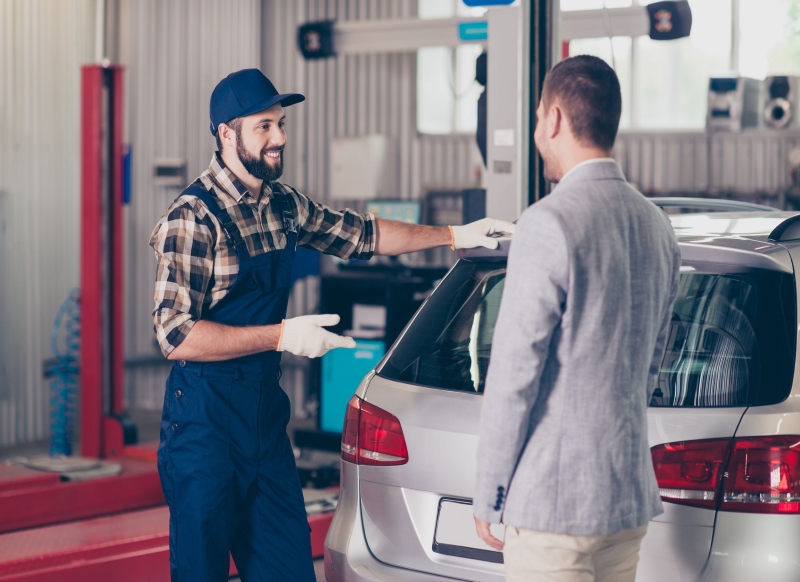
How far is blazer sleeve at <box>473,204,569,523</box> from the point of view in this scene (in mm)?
1865

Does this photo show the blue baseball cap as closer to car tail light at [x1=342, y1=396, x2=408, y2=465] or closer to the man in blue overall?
the man in blue overall


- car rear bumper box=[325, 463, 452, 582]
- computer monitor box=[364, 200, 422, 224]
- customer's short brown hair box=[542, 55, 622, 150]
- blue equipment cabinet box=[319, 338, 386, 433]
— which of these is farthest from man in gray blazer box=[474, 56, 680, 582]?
computer monitor box=[364, 200, 422, 224]

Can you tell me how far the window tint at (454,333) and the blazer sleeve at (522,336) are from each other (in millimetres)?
696

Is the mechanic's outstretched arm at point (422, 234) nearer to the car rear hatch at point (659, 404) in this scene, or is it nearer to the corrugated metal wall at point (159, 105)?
the car rear hatch at point (659, 404)

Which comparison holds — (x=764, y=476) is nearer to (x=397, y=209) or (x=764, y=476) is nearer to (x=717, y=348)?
(x=717, y=348)

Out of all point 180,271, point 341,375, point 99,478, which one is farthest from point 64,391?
point 180,271

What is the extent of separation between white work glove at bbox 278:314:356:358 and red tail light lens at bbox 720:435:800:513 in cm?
108

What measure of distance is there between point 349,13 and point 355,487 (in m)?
8.01

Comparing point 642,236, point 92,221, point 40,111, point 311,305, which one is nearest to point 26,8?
point 40,111

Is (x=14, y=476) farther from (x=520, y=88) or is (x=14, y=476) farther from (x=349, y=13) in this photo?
(x=349, y=13)

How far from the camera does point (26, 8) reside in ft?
25.0

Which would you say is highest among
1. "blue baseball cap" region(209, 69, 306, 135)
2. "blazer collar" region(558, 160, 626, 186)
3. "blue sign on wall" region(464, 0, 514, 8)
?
"blue sign on wall" region(464, 0, 514, 8)

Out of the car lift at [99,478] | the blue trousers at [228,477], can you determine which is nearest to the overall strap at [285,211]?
the blue trousers at [228,477]

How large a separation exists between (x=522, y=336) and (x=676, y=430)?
63cm
